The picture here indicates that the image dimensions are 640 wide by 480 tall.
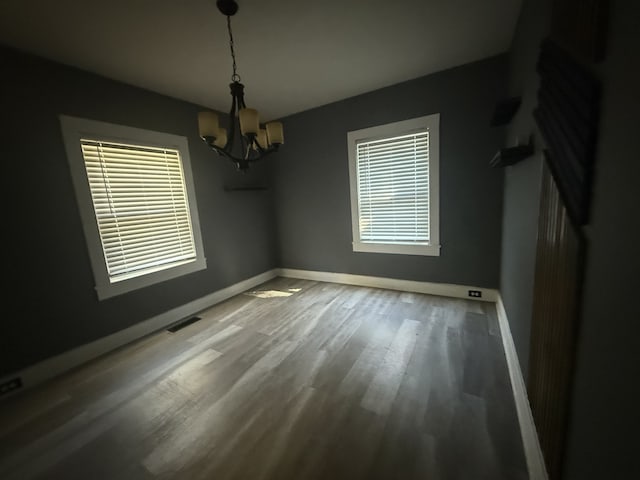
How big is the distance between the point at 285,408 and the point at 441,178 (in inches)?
115

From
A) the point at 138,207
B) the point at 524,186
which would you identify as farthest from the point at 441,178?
the point at 138,207

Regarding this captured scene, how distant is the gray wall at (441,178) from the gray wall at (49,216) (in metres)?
2.01

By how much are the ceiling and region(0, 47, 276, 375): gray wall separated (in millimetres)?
193

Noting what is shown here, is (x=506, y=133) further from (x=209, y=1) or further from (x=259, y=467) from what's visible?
(x=259, y=467)

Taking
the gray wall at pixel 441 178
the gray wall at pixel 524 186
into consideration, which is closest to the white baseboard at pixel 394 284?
the gray wall at pixel 441 178

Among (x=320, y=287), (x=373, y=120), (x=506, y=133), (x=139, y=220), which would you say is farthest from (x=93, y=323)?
(x=506, y=133)

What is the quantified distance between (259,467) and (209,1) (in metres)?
2.83

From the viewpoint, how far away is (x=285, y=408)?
67.7 inches

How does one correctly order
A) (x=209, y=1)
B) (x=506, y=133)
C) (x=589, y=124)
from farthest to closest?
(x=506, y=133) < (x=209, y=1) < (x=589, y=124)

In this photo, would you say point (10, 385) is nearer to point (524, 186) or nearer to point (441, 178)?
point (524, 186)

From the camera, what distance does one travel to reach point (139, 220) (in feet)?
9.23

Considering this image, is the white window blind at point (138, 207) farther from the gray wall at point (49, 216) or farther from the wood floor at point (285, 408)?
the wood floor at point (285, 408)

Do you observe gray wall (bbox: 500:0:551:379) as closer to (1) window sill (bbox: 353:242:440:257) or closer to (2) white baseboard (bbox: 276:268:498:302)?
(2) white baseboard (bbox: 276:268:498:302)

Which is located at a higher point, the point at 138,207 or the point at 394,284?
the point at 138,207
